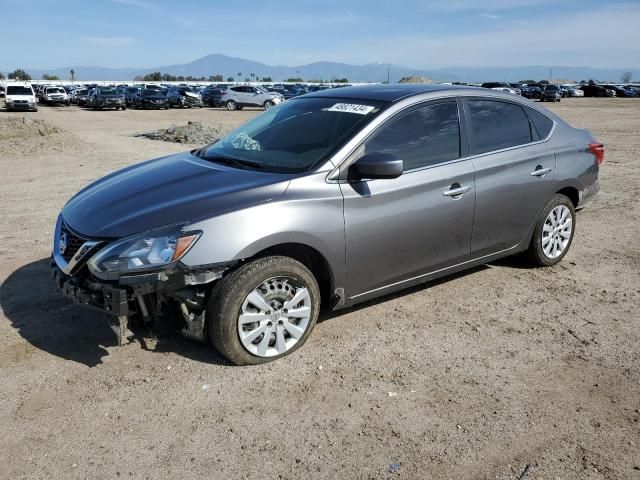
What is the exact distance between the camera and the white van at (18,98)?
117ft

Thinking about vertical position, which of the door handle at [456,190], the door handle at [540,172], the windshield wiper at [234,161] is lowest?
the door handle at [456,190]

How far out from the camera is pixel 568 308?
4727 mm

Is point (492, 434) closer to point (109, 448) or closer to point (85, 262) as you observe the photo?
point (109, 448)

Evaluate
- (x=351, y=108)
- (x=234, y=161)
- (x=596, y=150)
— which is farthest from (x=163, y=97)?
(x=351, y=108)

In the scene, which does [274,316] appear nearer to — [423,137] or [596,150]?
[423,137]

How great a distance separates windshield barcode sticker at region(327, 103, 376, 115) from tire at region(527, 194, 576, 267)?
212cm

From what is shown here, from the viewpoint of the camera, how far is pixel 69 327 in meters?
4.34

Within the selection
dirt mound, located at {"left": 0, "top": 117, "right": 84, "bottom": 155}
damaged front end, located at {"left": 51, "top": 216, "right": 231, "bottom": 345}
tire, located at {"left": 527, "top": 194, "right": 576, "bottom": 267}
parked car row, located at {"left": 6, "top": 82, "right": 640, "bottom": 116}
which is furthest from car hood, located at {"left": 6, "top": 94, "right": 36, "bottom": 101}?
tire, located at {"left": 527, "top": 194, "right": 576, "bottom": 267}

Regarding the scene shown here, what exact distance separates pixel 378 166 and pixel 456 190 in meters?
0.99

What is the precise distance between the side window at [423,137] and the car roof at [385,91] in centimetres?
18

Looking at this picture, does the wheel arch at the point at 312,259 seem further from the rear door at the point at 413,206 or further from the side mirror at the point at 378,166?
the side mirror at the point at 378,166

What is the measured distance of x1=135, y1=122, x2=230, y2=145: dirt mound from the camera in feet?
56.2

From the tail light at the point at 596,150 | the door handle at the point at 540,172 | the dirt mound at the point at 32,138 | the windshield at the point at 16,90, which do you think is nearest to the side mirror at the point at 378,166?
the door handle at the point at 540,172

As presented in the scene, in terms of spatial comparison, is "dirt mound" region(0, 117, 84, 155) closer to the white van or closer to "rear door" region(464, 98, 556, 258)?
"rear door" region(464, 98, 556, 258)
